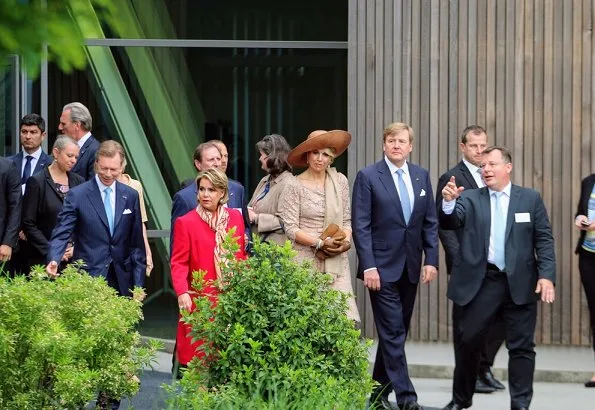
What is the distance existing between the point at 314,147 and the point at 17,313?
3.52 m

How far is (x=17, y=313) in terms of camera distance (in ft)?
24.2

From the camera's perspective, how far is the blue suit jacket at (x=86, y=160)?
38.2 ft

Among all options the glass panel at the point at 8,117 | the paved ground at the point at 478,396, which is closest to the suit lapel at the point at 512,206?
the paved ground at the point at 478,396

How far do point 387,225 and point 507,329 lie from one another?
43.2 inches

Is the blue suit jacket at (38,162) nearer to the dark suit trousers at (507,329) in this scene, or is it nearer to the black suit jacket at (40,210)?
the black suit jacket at (40,210)

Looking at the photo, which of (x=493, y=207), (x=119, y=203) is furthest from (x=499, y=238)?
(x=119, y=203)

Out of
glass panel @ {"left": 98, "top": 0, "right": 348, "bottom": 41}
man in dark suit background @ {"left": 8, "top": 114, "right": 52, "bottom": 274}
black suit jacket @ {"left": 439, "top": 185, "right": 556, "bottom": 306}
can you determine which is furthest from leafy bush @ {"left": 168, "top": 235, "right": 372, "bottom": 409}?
glass panel @ {"left": 98, "top": 0, "right": 348, "bottom": 41}

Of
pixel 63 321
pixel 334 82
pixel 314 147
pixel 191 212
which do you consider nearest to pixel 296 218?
pixel 314 147

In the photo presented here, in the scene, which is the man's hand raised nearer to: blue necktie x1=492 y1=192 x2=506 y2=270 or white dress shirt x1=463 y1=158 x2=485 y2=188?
blue necktie x1=492 y1=192 x2=506 y2=270

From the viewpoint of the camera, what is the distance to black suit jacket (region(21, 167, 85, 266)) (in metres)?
11.1

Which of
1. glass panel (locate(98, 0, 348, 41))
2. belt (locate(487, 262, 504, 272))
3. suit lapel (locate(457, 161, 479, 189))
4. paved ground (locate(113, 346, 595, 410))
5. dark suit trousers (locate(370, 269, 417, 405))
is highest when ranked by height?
glass panel (locate(98, 0, 348, 41))

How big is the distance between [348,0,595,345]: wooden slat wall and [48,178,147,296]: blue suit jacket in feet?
12.2

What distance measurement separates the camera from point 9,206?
11141 millimetres

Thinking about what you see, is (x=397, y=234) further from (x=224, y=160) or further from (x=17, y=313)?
(x=17, y=313)
